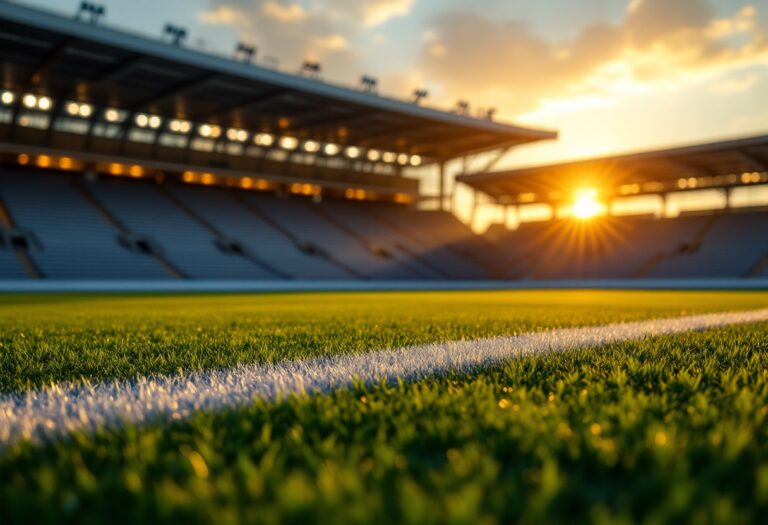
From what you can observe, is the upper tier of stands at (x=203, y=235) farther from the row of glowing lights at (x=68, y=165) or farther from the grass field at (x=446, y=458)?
the grass field at (x=446, y=458)

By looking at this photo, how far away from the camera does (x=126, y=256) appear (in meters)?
29.7

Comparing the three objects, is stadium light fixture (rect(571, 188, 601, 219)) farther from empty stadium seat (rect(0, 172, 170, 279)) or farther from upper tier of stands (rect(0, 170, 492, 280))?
empty stadium seat (rect(0, 172, 170, 279))

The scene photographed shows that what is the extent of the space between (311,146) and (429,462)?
1618 inches

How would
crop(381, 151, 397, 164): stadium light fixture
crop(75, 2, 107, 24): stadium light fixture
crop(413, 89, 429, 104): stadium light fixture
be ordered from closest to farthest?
crop(75, 2, 107, 24): stadium light fixture
crop(413, 89, 429, 104): stadium light fixture
crop(381, 151, 397, 164): stadium light fixture

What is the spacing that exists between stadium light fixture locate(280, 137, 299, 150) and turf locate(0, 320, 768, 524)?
38668 mm

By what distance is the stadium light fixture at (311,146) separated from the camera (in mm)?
40891

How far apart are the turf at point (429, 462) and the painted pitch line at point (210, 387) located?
0.22 m

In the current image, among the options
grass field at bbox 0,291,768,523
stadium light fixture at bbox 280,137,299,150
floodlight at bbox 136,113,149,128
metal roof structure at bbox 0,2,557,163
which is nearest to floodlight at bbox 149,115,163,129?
floodlight at bbox 136,113,149,128

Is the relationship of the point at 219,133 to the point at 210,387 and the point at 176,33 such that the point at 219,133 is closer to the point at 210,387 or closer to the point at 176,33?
the point at 176,33

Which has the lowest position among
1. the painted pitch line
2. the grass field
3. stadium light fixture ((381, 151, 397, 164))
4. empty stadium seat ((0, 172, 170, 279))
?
the painted pitch line

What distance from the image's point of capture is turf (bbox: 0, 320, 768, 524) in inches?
48.6

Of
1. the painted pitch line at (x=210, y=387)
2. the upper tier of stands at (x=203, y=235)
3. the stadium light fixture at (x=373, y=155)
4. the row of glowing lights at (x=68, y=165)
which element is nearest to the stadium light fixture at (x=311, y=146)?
the upper tier of stands at (x=203, y=235)

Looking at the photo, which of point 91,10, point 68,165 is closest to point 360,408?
point 91,10

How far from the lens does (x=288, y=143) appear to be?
40250mm
